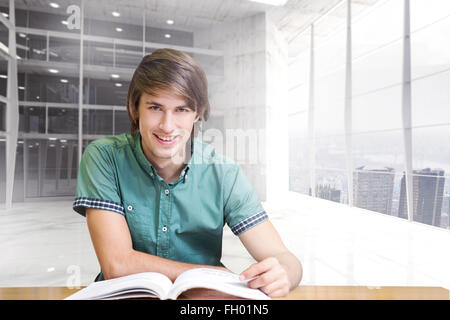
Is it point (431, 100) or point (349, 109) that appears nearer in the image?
point (431, 100)

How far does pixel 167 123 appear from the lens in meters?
0.96

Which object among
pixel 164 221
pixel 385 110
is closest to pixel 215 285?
pixel 164 221

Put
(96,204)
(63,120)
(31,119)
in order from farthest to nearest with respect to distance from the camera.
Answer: (31,119) → (63,120) → (96,204)

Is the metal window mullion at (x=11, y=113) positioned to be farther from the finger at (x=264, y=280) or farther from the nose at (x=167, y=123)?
the finger at (x=264, y=280)

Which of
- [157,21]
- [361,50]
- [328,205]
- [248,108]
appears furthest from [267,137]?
[361,50]

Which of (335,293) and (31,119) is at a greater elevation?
(31,119)

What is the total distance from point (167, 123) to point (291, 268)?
2.12 feet

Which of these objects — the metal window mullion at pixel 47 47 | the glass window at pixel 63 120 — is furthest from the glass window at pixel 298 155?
the metal window mullion at pixel 47 47

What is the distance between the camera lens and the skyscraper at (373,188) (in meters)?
3.06

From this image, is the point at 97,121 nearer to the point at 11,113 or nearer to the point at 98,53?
the point at 98,53

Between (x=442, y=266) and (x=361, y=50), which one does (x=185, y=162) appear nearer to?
(x=442, y=266)

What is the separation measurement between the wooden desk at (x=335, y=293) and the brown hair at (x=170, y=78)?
2.09 feet

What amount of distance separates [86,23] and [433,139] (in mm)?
4116

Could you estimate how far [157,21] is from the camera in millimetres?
2385
